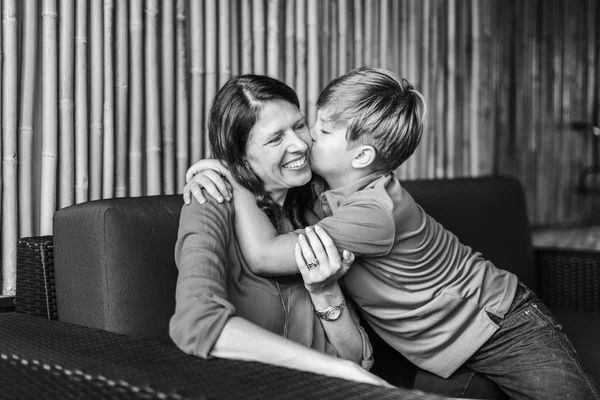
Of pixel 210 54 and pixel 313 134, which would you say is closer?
pixel 313 134

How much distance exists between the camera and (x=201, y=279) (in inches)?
58.7

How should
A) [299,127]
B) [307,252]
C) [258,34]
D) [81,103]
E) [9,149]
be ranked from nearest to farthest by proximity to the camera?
[307,252], [299,127], [9,149], [81,103], [258,34]

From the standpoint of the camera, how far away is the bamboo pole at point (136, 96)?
2.28 meters

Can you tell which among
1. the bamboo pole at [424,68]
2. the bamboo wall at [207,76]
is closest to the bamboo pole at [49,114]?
the bamboo wall at [207,76]

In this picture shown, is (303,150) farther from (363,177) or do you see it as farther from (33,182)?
(33,182)

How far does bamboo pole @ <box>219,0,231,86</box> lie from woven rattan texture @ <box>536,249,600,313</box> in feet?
4.51

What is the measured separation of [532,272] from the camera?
2812mm

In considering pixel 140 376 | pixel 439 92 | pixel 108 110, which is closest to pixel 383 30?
pixel 439 92

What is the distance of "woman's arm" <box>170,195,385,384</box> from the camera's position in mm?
1431

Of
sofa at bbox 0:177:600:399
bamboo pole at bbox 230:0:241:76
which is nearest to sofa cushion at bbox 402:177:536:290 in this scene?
sofa at bbox 0:177:600:399

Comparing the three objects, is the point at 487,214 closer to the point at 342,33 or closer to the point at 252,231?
the point at 342,33

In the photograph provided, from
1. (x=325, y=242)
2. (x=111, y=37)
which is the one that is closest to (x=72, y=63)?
(x=111, y=37)

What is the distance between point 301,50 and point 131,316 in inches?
54.8

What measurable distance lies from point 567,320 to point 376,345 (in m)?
0.73
